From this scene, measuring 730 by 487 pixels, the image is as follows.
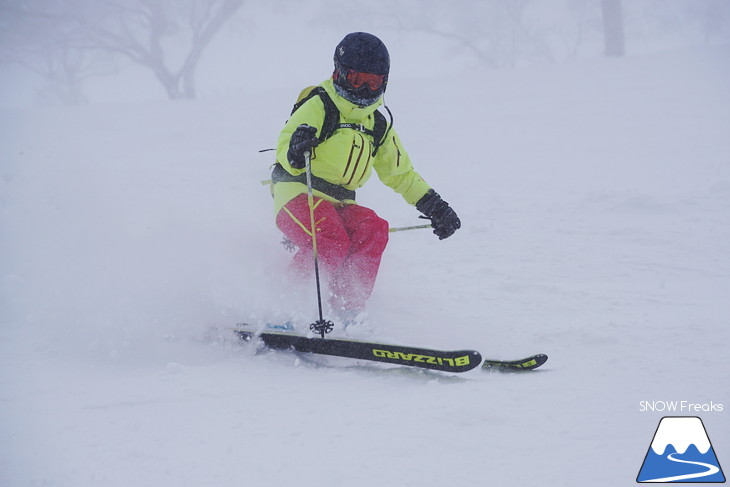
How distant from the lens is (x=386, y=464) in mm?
2186

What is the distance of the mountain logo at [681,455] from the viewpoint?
2.11 meters

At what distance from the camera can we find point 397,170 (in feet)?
14.0

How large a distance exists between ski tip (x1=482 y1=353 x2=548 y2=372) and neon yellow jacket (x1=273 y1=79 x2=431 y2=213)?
63.2 inches

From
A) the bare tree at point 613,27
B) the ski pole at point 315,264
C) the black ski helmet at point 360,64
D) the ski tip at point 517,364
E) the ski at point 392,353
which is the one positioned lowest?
the ski tip at point 517,364

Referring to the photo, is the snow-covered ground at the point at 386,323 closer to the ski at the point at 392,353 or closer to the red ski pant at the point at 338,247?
the ski at the point at 392,353

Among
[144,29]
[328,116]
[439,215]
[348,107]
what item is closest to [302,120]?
[328,116]

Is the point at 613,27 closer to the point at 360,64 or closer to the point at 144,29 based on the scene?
the point at 144,29

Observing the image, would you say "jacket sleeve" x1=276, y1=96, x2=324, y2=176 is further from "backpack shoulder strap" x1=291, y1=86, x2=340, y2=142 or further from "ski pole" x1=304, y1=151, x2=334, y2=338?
"ski pole" x1=304, y1=151, x2=334, y2=338

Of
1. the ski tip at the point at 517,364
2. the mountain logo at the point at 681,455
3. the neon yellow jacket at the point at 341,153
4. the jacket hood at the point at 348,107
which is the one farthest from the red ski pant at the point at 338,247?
the mountain logo at the point at 681,455

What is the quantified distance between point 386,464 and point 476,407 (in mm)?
604

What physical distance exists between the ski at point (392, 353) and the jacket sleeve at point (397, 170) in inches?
57.8

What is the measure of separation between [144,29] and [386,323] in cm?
2424

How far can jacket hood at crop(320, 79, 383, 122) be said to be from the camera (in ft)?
12.5

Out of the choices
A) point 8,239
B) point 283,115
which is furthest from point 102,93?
point 8,239
